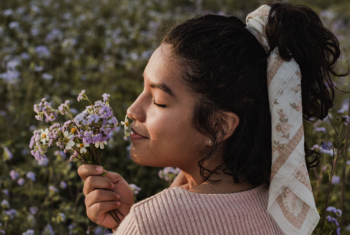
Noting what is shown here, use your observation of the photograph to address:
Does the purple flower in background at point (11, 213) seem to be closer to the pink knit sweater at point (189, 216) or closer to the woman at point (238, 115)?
the woman at point (238, 115)

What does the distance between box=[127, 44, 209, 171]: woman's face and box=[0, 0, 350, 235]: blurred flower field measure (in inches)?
13.8

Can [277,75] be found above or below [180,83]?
above

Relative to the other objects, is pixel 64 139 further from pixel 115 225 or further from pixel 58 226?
pixel 58 226

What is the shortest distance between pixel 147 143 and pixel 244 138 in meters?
0.42

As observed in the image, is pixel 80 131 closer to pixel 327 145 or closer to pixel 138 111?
pixel 138 111

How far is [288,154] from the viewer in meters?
1.59

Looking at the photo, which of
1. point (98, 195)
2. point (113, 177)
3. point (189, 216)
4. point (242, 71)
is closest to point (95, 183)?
point (98, 195)

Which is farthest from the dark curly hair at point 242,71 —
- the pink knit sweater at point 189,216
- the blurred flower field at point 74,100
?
the blurred flower field at point 74,100

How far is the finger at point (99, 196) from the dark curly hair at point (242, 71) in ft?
1.39

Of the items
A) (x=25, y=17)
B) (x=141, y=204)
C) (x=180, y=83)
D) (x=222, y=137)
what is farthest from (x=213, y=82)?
(x=25, y=17)

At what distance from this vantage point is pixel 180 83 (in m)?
1.59

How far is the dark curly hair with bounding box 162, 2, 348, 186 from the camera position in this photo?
5.23 ft

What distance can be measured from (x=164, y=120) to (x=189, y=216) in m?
0.40

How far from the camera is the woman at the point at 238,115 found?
1586mm
